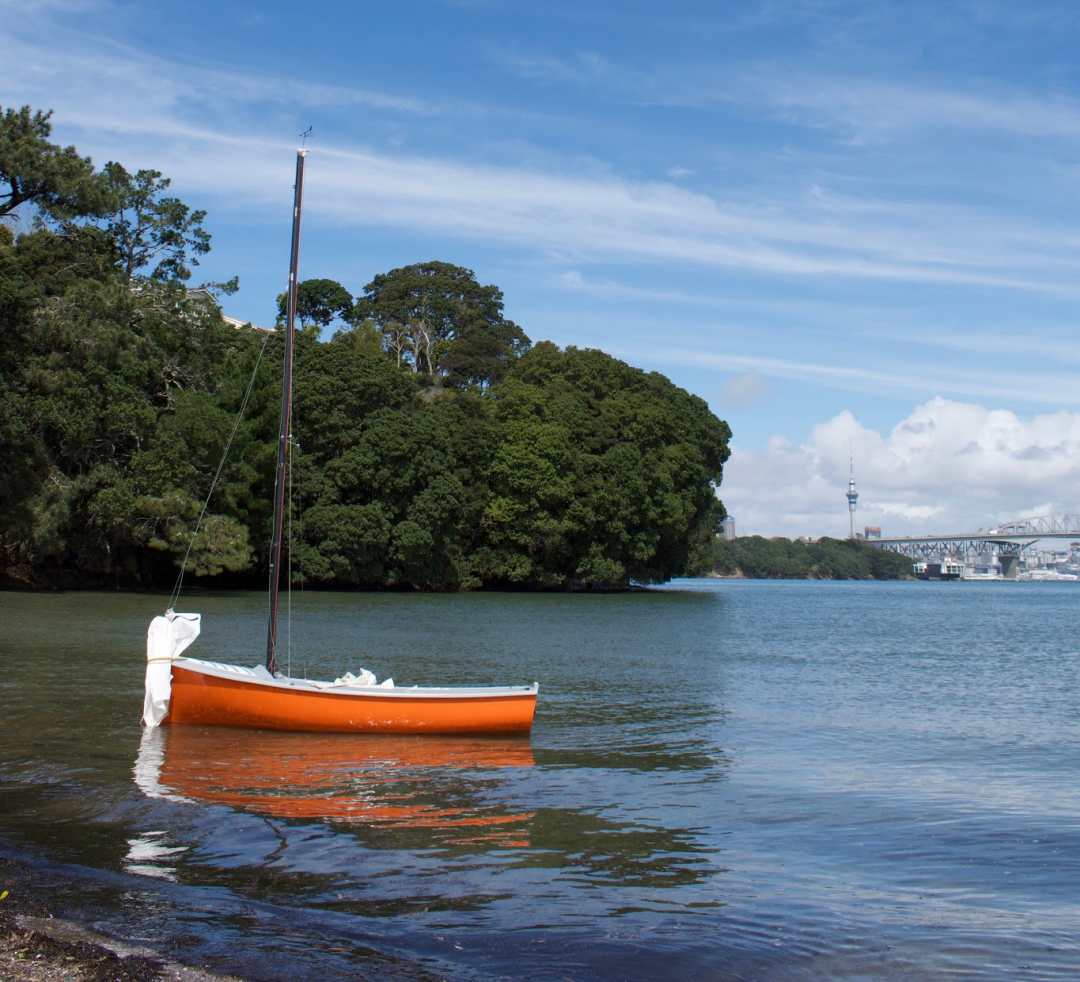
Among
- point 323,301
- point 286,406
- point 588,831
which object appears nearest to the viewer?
point 588,831

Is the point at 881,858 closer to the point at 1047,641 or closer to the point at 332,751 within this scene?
the point at 332,751

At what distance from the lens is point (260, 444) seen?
60.5 metres

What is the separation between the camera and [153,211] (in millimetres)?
59594

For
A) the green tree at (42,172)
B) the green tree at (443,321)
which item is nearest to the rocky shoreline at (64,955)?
the green tree at (42,172)

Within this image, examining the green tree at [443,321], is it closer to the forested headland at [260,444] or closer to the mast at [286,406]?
the forested headland at [260,444]

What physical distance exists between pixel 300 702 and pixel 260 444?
4482cm

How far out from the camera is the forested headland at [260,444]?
49.2m

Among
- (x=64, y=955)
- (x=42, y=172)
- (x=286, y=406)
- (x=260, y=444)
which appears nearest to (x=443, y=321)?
(x=260, y=444)

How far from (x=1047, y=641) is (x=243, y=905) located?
44.9 metres

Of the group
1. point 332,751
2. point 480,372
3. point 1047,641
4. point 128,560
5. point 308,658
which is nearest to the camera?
point 332,751

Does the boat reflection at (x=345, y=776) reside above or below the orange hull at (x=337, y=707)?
below

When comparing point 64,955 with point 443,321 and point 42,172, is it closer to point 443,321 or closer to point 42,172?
point 42,172

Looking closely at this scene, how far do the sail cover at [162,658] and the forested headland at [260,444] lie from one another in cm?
1445

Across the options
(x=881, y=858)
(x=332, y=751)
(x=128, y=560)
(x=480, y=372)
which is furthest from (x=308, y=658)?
(x=480, y=372)
